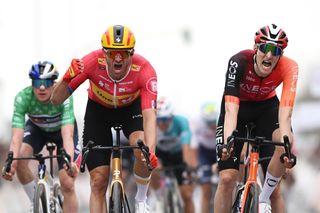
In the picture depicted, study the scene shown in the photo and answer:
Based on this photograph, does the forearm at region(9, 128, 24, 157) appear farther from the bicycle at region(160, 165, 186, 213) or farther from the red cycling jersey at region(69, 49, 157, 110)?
the bicycle at region(160, 165, 186, 213)

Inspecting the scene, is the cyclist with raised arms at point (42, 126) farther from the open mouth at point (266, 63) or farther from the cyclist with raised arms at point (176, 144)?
the open mouth at point (266, 63)

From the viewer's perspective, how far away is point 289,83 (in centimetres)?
1196

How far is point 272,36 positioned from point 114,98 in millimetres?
1991

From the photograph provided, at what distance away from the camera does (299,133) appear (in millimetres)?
25828

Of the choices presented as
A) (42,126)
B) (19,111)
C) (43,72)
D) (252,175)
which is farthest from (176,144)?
(252,175)

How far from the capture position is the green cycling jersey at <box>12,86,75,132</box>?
14.2 m

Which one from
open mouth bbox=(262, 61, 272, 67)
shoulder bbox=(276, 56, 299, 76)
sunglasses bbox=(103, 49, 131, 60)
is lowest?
shoulder bbox=(276, 56, 299, 76)

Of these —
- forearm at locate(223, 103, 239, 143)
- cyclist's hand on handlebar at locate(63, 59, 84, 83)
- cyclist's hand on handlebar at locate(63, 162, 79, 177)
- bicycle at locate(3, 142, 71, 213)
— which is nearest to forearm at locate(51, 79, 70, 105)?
cyclist's hand on handlebar at locate(63, 59, 84, 83)

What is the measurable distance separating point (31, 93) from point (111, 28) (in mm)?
2742

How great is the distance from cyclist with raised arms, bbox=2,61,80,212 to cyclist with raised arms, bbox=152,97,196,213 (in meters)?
3.09

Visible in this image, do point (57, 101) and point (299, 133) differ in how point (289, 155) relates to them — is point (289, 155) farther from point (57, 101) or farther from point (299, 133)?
point (299, 133)

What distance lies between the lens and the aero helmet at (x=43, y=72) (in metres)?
14.4

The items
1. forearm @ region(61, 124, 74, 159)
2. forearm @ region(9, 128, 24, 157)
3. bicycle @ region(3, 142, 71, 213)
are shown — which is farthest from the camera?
forearm @ region(61, 124, 74, 159)

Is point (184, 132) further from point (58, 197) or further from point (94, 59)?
point (94, 59)
